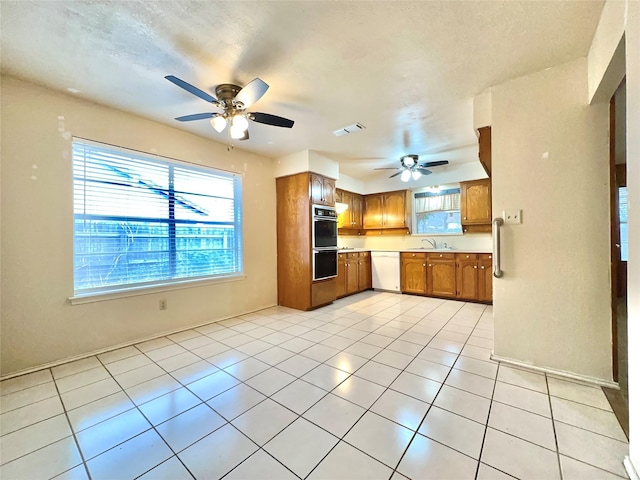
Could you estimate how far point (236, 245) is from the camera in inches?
156

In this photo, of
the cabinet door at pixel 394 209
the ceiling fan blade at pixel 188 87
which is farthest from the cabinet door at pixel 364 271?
the ceiling fan blade at pixel 188 87

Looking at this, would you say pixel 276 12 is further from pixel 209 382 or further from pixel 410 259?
pixel 410 259

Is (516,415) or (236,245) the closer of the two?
(516,415)

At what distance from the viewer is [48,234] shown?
236cm

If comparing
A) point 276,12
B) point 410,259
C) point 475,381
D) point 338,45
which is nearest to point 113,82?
point 276,12

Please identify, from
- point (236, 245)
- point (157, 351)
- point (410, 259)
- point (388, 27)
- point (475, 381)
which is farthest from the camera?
point (410, 259)

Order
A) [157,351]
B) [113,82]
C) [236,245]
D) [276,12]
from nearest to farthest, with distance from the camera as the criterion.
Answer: [276,12] < [113,82] < [157,351] < [236,245]

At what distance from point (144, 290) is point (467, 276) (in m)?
4.76

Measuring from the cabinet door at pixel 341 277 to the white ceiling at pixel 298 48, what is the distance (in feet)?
8.93

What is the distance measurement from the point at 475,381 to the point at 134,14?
3430mm

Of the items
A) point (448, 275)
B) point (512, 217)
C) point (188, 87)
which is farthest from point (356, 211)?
point (188, 87)

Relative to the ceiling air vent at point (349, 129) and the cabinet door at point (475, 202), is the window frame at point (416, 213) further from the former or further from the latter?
the ceiling air vent at point (349, 129)

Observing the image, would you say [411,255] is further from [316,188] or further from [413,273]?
[316,188]

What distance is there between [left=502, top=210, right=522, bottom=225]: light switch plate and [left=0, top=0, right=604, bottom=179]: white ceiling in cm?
116
